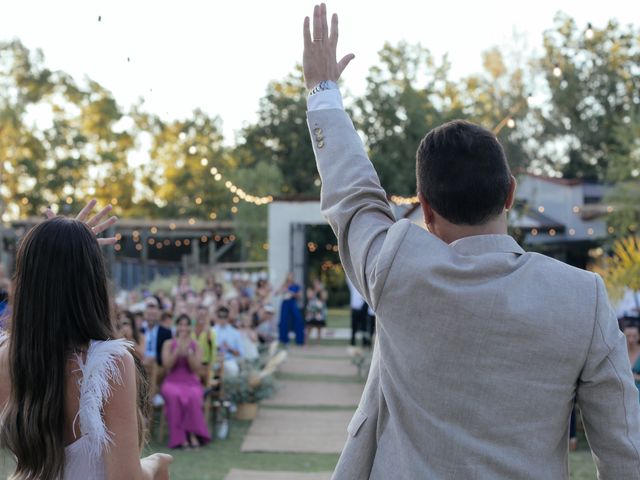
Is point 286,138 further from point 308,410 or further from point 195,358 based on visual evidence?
point 195,358

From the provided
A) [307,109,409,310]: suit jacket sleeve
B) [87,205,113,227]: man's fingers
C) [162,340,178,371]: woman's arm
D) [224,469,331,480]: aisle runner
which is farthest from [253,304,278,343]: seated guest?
[307,109,409,310]: suit jacket sleeve

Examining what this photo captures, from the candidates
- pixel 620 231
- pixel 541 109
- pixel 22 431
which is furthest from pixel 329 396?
pixel 541 109

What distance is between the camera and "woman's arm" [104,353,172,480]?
237cm

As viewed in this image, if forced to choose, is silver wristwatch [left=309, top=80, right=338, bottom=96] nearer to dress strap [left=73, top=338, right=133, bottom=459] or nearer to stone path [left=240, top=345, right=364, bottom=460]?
dress strap [left=73, top=338, right=133, bottom=459]

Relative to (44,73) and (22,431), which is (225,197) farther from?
(22,431)

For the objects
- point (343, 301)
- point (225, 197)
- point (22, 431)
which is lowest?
point (343, 301)

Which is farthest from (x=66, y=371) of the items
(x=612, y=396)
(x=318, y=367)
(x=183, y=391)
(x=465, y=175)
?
(x=318, y=367)

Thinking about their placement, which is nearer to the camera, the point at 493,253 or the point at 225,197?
the point at 493,253

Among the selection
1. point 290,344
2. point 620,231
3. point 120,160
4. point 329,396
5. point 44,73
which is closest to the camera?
point 329,396

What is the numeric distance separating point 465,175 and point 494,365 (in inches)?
15.7

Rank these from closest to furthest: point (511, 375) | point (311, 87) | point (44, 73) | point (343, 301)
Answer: point (511, 375) < point (311, 87) < point (343, 301) < point (44, 73)

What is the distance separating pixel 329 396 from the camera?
46.8ft

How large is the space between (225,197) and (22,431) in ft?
144

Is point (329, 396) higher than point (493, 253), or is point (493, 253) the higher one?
point (493, 253)
